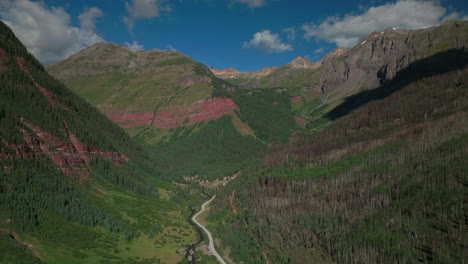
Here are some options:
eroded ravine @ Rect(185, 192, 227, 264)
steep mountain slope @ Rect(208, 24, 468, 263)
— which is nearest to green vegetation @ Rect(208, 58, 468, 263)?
steep mountain slope @ Rect(208, 24, 468, 263)

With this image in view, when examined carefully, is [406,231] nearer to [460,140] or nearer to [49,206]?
[460,140]

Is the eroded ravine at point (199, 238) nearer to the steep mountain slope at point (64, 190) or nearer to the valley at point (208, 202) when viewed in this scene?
the valley at point (208, 202)

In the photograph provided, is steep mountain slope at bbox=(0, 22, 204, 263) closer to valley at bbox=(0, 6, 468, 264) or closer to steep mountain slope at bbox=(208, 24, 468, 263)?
valley at bbox=(0, 6, 468, 264)

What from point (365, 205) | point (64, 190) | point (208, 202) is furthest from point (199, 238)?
point (365, 205)

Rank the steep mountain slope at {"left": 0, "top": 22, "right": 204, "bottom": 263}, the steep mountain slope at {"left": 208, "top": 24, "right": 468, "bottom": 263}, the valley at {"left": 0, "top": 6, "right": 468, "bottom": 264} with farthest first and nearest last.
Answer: the steep mountain slope at {"left": 208, "top": 24, "right": 468, "bottom": 263}
the valley at {"left": 0, "top": 6, "right": 468, "bottom": 264}
the steep mountain slope at {"left": 0, "top": 22, "right": 204, "bottom": 263}

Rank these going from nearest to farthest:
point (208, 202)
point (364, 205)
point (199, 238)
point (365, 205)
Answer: point (199, 238), point (365, 205), point (364, 205), point (208, 202)

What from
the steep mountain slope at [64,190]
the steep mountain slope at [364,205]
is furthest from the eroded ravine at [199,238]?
the steep mountain slope at [64,190]

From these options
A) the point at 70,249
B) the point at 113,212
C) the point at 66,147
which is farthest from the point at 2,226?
the point at 66,147

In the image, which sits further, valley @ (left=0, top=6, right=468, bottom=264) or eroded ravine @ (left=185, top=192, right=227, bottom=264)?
eroded ravine @ (left=185, top=192, right=227, bottom=264)

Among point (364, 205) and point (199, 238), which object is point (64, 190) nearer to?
point (199, 238)
